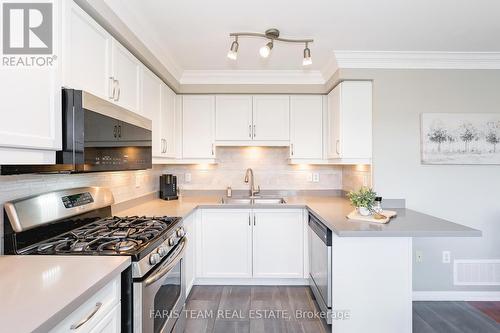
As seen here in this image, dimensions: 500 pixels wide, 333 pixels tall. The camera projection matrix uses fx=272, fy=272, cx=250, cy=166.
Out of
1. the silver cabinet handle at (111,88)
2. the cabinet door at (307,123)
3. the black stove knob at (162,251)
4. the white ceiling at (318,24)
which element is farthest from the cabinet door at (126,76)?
the cabinet door at (307,123)

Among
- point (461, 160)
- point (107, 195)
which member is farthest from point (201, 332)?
point (461, 160)

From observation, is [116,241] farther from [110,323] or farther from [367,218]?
[367,218]

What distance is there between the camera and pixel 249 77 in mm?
3049

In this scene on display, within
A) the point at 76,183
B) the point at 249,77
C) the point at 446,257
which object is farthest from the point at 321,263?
the point at 249,77

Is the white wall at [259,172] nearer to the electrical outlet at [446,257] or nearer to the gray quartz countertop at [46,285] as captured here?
the electrical outlet at [446,257]

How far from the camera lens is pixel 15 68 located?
1.06m

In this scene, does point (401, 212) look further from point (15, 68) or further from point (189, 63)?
point (15, 68)

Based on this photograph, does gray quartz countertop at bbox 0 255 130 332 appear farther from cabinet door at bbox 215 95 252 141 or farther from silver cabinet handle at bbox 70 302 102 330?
cabinet door at bbox 215 95 252 141

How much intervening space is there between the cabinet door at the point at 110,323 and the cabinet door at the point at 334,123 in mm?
2292

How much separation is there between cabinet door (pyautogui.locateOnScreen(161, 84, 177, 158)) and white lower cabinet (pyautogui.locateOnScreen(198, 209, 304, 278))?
0.76 metres

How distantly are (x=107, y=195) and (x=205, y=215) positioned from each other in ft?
3.43

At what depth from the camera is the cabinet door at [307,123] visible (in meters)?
3.13

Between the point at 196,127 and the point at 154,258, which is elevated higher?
the point at 196,127

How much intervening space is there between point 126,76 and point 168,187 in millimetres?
1466
